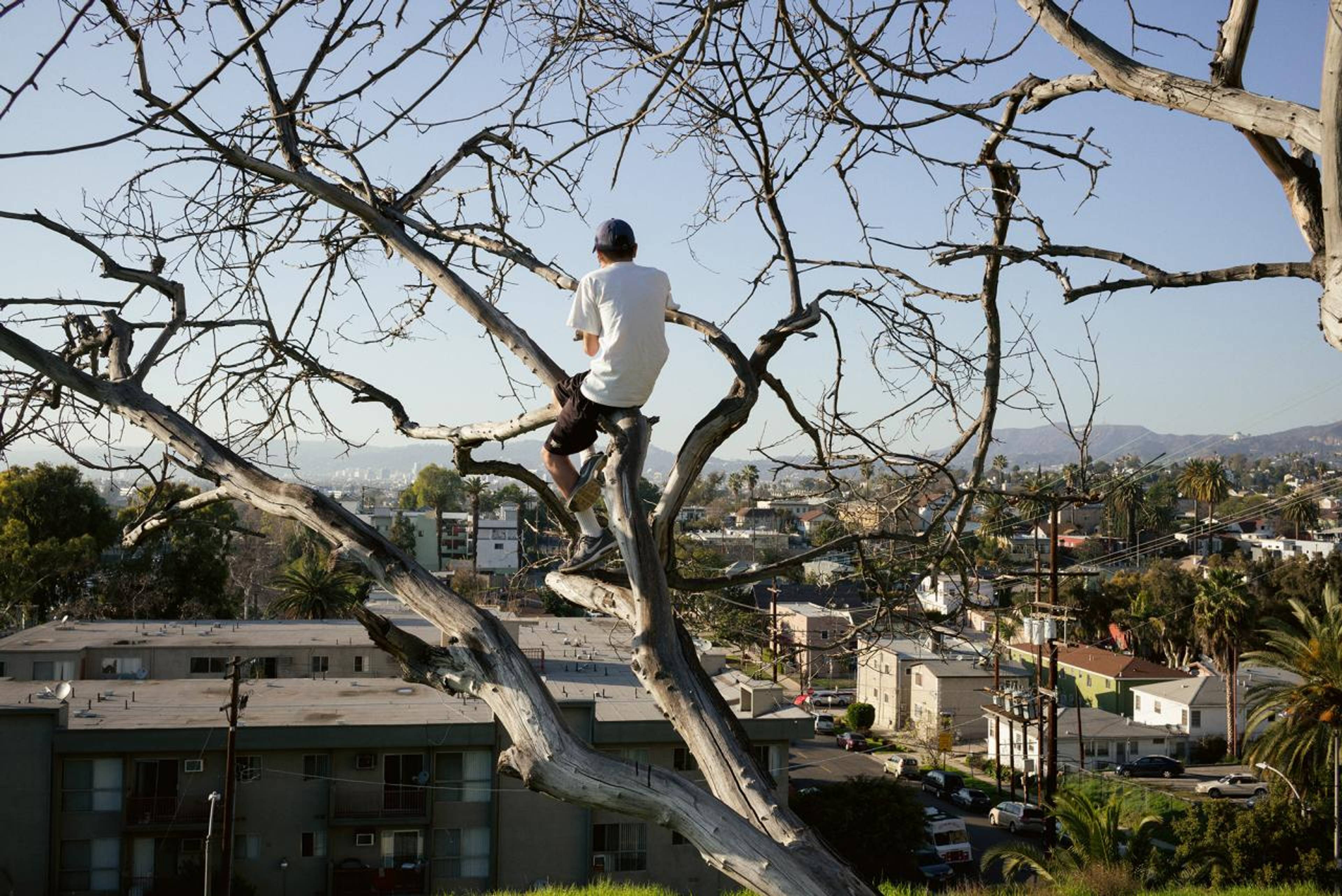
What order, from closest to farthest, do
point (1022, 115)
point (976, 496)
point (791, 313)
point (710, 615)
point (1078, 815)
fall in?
1. point (791, 313)
2. point (1022, 115)
3. point (976, 496)
4. point (710, 615)
5. point (1078, 815)

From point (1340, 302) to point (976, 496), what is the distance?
1.98 metres

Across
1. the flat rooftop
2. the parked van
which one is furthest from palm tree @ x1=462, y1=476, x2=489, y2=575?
the parked van

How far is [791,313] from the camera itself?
10.6 ft

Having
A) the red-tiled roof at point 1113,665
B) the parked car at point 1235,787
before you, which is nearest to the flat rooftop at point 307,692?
the parked car at point 1235,787

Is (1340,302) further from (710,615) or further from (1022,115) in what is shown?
(710,615)

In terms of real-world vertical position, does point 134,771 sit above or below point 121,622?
below

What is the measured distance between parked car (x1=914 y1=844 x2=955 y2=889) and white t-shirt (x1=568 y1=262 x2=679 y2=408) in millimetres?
19906

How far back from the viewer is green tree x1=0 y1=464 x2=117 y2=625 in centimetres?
3266

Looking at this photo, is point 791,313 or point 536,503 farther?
point 536,503

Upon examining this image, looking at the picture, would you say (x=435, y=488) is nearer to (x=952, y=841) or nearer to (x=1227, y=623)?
(x=1227, y=623)

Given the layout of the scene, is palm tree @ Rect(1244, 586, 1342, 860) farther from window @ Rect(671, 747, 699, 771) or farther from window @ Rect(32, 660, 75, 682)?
window @ Rect(32, 660, 75, 682)

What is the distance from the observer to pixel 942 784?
95.3 ft

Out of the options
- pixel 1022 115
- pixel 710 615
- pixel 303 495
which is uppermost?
pixel 1022 115

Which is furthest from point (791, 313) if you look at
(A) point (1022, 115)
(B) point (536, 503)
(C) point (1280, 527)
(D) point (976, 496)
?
(C) point (1280, 527)
